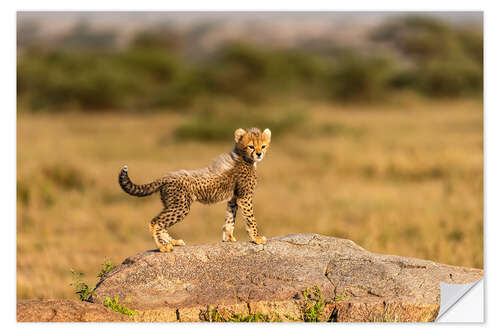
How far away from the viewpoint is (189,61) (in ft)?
154

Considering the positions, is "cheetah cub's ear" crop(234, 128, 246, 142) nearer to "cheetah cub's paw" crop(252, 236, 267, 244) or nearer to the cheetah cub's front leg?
the cheetah cub's front leg

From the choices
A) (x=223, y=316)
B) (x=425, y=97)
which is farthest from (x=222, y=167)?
(x=425, y=97)

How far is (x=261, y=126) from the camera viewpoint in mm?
24438

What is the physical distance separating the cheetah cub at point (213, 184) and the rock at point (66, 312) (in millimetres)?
760

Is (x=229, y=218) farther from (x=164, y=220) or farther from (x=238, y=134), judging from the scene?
(x=238, y=134)

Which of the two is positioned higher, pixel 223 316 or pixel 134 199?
pixel 134 199

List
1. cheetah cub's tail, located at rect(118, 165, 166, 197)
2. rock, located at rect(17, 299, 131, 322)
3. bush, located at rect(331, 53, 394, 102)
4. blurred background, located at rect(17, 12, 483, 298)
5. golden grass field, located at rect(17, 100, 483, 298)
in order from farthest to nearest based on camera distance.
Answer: bush, located at rect(331, 53, 394, 102) → blurred background, located at rect(17, 12, 483, 298) → golden grass field, located at rect(17, 100, 483, 298) → rock, located at rect(17, 299, 131, 322) → cheetah cub's tail, located at rect(118, 165, 166, 197)

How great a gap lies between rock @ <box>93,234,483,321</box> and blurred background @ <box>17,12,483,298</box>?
106cm

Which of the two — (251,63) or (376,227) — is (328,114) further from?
(376,227)

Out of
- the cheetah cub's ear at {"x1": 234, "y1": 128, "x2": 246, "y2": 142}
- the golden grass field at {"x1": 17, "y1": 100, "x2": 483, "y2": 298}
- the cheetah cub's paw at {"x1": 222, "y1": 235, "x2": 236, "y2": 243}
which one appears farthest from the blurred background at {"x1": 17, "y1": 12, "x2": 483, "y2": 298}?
the cheetah cub's ear at {"x1": 234, "y1": 128, "x2": 246, "y2": 142}

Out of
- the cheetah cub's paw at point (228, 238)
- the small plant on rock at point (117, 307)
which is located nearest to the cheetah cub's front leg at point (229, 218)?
the cheetah cub's paw at point (228, 238)

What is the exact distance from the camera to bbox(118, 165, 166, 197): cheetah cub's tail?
18.5 ft

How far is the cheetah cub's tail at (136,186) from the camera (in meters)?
5.63

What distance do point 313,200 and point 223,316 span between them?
10925 millimetres
